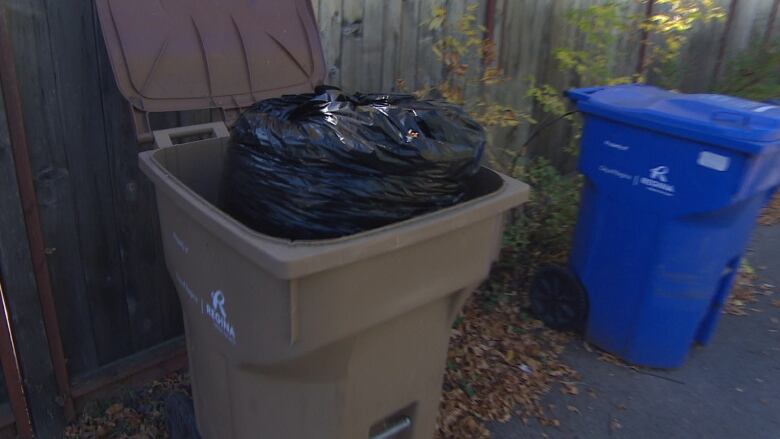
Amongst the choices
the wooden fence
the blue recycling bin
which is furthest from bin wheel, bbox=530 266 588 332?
the wooden fence

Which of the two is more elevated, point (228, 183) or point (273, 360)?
point (228, 183)

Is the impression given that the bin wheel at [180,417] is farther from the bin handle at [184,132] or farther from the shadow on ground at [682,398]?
the shadow on ground at [682,398]

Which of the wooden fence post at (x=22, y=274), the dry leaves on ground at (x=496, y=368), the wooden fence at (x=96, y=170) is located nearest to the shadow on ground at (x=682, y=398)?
the dry leaves on ground at (x=496, y=368)

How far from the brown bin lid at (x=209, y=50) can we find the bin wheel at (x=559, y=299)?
1807 mm

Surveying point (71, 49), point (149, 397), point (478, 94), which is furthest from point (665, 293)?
point (71, 49)

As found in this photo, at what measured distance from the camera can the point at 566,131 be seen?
5230 millimetres

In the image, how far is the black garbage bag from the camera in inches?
65.1

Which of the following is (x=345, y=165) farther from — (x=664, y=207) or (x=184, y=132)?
(x=664, y=207)

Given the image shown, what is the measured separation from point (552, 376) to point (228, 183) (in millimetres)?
2108

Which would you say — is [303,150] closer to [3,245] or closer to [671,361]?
[3,245]

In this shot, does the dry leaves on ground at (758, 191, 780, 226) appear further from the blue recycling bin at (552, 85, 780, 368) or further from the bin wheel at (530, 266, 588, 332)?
the bin wheel at (530, 266, 588, 332)

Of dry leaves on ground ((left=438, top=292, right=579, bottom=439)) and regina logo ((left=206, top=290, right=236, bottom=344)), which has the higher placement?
regina logo ((left=206, top=290, right=236, bottom=344))

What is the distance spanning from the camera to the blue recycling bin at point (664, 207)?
8.78 ft

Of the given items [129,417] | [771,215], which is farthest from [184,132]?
[771,215]
